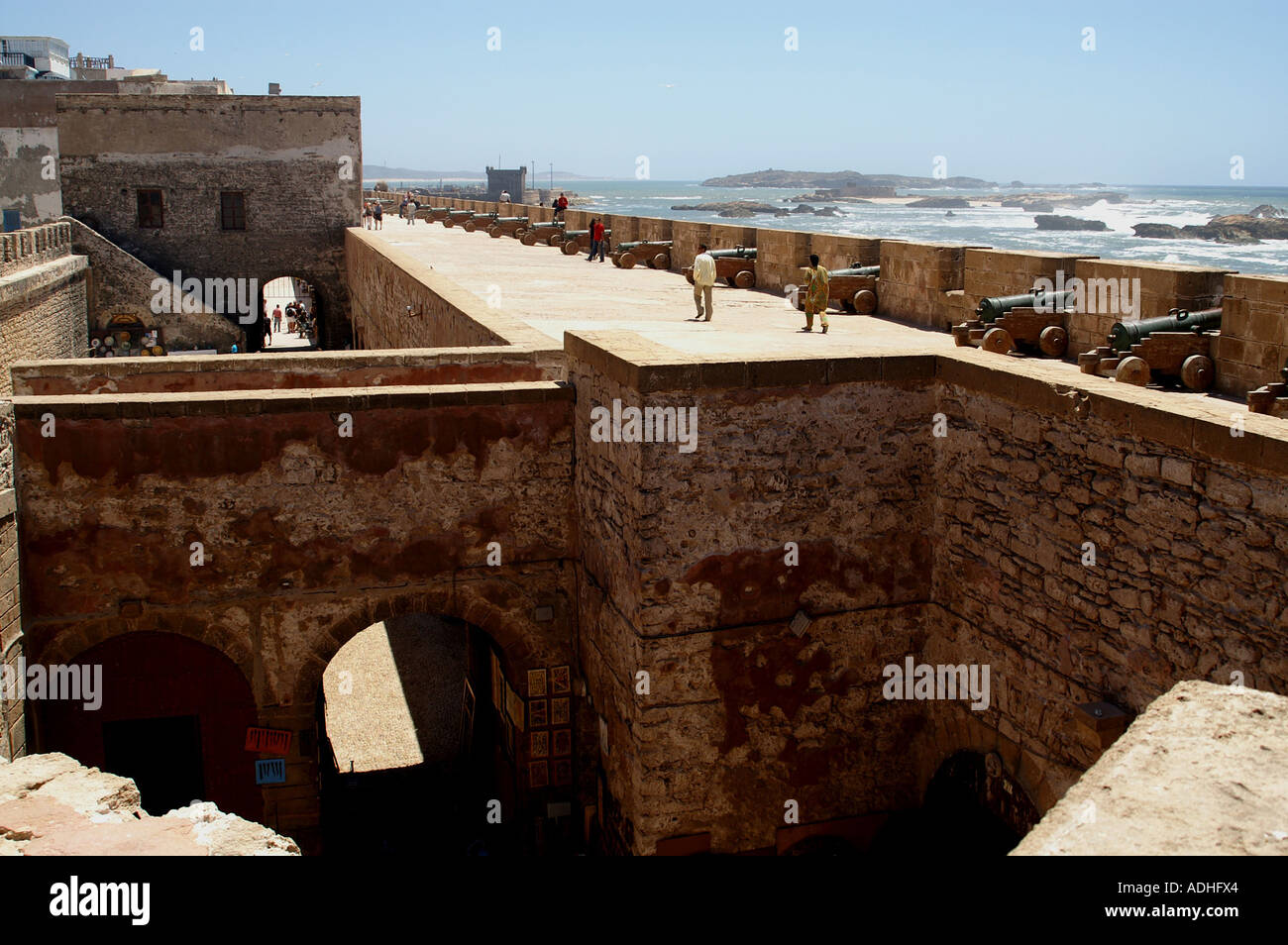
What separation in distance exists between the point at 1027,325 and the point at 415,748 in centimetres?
798

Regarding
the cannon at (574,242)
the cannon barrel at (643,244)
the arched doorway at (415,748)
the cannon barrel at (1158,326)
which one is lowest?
the arched doorway at (415,748)

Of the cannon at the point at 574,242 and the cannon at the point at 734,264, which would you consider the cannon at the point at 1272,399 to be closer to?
the cannon at the point at 734,264

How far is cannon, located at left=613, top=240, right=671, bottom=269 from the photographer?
22.5 m

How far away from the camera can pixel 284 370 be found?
10.3 m

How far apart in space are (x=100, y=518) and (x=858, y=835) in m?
5.89

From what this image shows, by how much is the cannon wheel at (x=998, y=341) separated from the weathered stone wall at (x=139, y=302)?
25.7 m

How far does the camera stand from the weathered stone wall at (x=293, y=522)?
8.23 meters

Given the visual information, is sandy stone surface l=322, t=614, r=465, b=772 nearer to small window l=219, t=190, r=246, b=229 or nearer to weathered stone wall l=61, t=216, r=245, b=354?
weathered stone wall l=61, t=216, r=245, b=354

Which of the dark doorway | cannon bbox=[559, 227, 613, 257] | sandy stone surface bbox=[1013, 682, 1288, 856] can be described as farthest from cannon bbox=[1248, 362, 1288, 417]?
cannon bbox=[559, 227, 613, 257]

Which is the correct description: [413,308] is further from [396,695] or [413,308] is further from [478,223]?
[478,223]

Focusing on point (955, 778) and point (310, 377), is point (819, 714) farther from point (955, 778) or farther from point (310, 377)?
point (310, 377)

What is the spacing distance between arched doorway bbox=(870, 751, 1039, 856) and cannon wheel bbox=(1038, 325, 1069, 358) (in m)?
3.63

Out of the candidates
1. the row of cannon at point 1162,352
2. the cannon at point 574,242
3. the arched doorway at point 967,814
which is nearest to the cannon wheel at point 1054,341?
the row of cannon at point 1162,352
